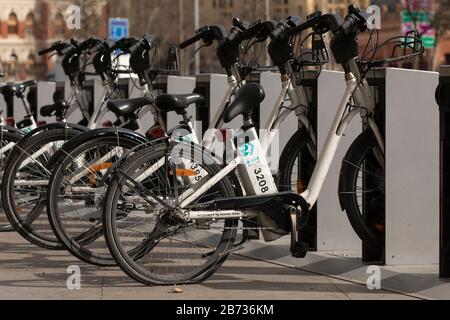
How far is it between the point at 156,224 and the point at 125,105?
889 mm

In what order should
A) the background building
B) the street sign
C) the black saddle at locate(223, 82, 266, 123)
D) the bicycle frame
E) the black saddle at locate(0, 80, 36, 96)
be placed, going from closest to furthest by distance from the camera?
the bicycle frame, the black saddle at locate(223, 82, 266, 123), the black saddle at locate(0, 80, 36, 96), the street sign, the background building

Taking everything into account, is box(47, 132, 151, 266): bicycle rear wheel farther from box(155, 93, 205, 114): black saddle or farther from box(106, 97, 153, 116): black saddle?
box(155, 93, 205, 114): black saddle

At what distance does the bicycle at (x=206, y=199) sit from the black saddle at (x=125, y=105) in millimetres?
682

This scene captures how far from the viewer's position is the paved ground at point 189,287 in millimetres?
7152

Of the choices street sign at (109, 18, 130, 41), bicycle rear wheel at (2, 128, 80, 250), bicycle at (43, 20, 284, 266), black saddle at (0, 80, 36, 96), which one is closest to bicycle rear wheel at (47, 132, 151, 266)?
bicycle at (43, 20, 284, 266)

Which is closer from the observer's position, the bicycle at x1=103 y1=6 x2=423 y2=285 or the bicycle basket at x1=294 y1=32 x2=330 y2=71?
the bicycle at x1=103 y1=6 x2=423 y2=285

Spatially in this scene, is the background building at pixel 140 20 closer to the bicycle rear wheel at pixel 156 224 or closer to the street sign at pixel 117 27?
the street sign at pixel 117 27

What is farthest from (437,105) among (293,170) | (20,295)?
(20,295)

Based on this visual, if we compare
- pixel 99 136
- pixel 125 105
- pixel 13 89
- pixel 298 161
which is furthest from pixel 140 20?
pixel 99 136

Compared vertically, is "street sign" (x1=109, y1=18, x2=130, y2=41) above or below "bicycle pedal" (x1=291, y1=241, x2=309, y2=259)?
above

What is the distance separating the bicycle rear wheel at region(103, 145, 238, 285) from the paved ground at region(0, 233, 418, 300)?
120mm

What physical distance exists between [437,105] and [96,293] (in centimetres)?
234

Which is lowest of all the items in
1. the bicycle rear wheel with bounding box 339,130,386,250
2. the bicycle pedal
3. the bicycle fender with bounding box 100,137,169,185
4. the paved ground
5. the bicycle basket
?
the paved ground

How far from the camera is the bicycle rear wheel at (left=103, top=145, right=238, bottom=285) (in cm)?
727
